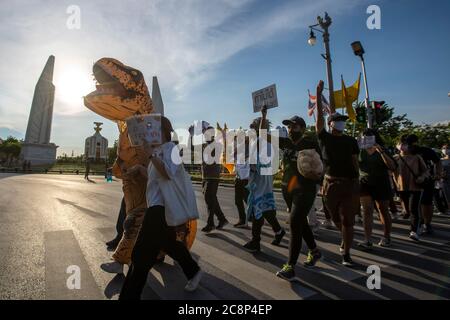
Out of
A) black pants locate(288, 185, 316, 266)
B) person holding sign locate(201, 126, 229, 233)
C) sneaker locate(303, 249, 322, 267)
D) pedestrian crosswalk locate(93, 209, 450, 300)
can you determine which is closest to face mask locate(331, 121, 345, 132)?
black pants locate(288, 185, 316, 266)

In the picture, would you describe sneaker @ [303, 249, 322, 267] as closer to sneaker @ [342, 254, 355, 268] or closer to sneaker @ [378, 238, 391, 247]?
sneaker @ [342, 254, 355, 268]

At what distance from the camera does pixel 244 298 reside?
2.86m

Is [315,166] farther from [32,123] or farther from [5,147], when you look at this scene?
[5,147]

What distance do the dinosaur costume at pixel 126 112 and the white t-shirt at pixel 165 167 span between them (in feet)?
2.76

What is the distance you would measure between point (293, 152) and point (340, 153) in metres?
0.57

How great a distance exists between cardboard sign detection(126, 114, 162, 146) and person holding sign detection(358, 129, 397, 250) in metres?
3.44

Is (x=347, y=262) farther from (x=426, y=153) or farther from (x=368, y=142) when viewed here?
(x=426, y=153)

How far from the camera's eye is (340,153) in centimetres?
383

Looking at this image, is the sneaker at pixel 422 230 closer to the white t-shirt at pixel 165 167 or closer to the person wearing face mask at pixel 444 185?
the person wearing face mask at pixel 444 185

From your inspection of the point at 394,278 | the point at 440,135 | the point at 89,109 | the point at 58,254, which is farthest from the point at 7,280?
the point at 440,135

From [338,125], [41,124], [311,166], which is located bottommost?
[311,166]

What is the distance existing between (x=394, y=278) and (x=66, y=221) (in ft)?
20.7

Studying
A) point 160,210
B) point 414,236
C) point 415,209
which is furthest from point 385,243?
point 160,210

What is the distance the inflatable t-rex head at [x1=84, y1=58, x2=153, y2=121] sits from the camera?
3807mm
